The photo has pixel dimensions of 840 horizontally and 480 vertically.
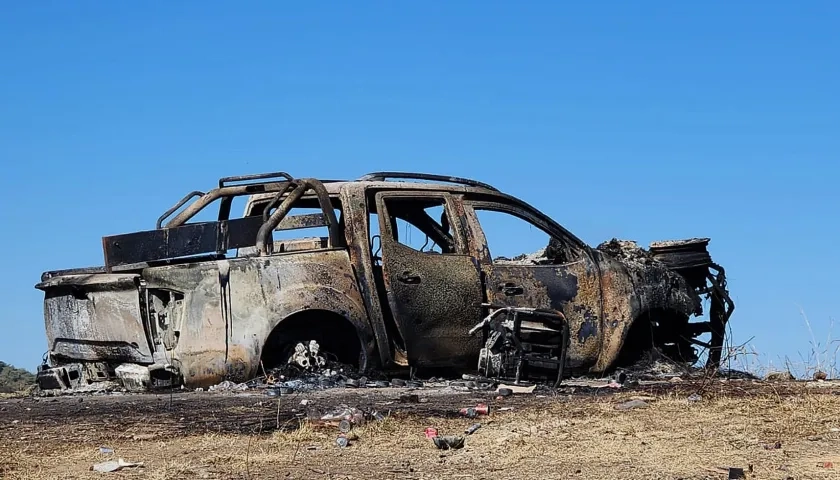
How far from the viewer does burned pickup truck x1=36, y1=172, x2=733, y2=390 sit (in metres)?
9.80

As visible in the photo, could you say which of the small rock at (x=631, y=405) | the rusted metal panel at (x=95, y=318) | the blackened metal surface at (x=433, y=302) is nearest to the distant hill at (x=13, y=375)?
the rusted metal panel at (x=95, y=318)

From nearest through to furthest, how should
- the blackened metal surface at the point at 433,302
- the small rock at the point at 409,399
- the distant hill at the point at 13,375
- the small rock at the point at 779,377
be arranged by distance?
the small rock at the point at 409,399
the blackened metal surface at the point at 433,302
the small rock at the point at 779,377
the distant hill at the point at 13,375

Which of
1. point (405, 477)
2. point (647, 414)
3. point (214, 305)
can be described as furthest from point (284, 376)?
point (405, 477)

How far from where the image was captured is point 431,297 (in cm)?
1021

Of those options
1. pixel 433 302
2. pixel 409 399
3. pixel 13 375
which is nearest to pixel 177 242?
pixel 433 302

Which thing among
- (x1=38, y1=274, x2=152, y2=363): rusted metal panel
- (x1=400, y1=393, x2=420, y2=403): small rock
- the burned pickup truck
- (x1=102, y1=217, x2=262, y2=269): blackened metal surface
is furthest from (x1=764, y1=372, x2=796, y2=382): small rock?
(x1=38, y1=274, x2=152, y2=363): rusted metal panel

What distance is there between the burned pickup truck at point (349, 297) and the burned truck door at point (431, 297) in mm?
12

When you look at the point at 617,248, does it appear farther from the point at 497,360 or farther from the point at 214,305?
the point at 214,305

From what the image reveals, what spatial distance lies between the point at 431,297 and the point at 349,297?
0.73m

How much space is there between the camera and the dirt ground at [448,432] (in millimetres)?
6012

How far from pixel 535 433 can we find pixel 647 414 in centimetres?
107

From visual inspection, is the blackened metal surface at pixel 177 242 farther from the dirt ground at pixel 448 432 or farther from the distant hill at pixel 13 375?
the distant hill at pixel 13 375

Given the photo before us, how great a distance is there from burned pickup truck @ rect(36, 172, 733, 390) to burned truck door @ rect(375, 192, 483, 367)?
12 millimetres

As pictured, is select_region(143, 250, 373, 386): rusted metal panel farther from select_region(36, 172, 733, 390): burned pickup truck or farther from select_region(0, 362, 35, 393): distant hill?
select_region(0, 362, 35, 393): distant hill
